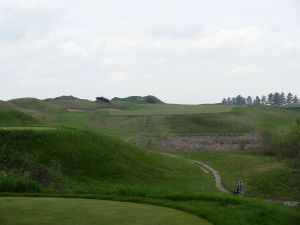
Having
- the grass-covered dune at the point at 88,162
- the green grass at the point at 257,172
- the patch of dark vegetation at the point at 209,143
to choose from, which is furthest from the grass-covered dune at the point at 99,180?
the patch of dark vegetation at the point at 209,143

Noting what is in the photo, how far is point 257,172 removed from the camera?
49344 millimetres

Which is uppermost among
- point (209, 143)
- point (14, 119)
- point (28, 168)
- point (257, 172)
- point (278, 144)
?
point (14, 119)

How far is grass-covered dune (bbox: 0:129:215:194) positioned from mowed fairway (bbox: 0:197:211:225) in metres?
12.9

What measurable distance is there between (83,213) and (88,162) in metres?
23.9

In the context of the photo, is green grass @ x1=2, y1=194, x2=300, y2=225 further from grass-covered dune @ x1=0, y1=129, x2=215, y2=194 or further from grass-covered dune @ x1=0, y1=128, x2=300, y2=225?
grass-covered dune @ x1=0, y1=129, x2=215, y2=194

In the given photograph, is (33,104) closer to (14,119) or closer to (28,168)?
(14,119)

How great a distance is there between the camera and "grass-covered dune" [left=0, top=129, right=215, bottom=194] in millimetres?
33500

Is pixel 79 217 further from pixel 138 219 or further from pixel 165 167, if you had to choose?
pixel 165 167

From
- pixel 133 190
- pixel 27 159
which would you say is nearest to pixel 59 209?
pixel 133 190

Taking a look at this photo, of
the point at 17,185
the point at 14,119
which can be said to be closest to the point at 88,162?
the point at 17,185

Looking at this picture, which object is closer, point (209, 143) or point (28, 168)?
point (28, 168)

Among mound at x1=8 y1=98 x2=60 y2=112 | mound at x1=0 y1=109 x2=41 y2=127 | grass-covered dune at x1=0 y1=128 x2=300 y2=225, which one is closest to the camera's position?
grass-covered dune at x1=0 y1=128 x2=300 y2=225

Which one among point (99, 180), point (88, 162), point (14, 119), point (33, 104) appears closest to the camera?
point (99, 180)

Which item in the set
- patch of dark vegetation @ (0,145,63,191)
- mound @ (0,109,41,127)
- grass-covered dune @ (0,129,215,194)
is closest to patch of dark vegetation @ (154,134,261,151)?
mound @ (0,109,41,127)
